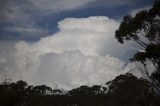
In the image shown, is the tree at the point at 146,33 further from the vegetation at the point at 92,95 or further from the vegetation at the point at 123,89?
the vegetation at the point at 92,95

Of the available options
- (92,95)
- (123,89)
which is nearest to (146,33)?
(123,89)

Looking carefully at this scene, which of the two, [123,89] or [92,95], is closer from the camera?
[123,89]

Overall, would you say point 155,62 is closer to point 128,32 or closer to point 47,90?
point 128,32

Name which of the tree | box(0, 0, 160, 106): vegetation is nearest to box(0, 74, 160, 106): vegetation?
box(0, 0, 160, 106): vegetation

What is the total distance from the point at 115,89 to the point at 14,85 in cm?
2102

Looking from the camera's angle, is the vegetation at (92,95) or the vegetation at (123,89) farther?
the vegetation at (92,95)

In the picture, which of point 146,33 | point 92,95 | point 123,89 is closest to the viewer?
point 146,33

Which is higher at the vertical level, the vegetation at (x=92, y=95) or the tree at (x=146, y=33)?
the vegetation at (x=92, y=95)

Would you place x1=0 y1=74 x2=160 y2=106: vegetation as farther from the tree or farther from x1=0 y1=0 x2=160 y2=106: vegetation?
the tree

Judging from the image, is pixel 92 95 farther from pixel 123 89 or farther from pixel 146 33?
pixel 146 33

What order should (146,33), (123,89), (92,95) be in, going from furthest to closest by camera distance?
(92,95), (123,89), (146,33)

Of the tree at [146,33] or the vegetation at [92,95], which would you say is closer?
the tree at [146,33]

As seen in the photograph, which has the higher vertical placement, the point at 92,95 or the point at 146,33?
the point at 92,95

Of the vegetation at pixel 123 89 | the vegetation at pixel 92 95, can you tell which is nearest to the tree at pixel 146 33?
the vegetation at pixel 123 89
